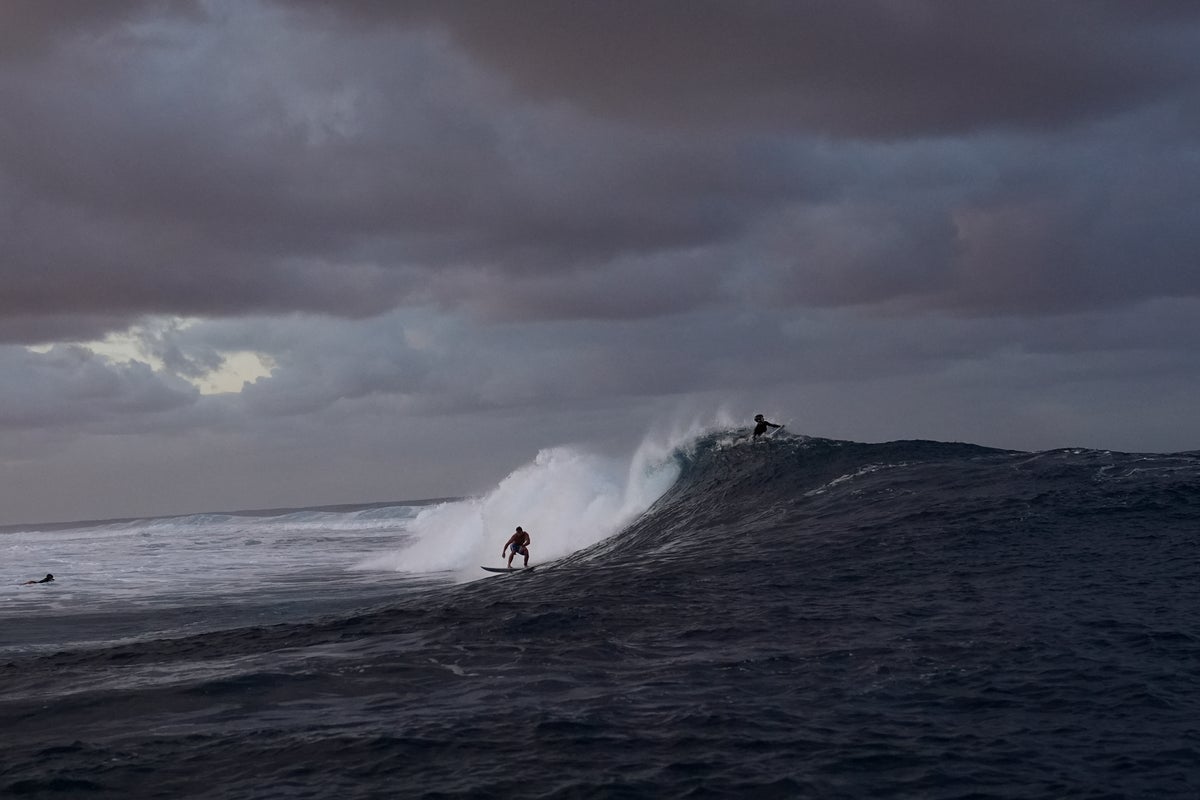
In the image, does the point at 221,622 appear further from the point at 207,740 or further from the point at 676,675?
the point at 676,675

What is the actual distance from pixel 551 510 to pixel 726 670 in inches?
967

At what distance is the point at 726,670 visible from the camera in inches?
405

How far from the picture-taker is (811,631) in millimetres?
11664

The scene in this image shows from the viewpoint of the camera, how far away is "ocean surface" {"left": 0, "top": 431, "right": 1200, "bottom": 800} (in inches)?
299

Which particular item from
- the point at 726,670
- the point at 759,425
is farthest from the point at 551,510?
the point at 726,670

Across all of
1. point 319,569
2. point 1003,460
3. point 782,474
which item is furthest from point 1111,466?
point 319,569

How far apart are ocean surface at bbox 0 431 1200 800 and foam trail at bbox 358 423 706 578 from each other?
8.75 m

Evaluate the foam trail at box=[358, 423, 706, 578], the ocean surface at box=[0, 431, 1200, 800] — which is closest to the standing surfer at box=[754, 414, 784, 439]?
the foam trail at box=[358, 423, 706, 578]

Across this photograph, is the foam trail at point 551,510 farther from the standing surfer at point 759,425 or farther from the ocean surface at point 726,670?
the ocean surface at point 726,670

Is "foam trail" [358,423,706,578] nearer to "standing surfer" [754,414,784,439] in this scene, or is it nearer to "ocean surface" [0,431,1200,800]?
"standing surfer" [754,414,784,439]

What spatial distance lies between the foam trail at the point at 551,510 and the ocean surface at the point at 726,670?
8.75 metres

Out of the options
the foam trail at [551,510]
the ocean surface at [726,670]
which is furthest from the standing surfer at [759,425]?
the ocean surface at [726,670]

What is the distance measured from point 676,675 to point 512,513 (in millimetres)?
26611

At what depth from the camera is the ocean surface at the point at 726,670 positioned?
758cm
